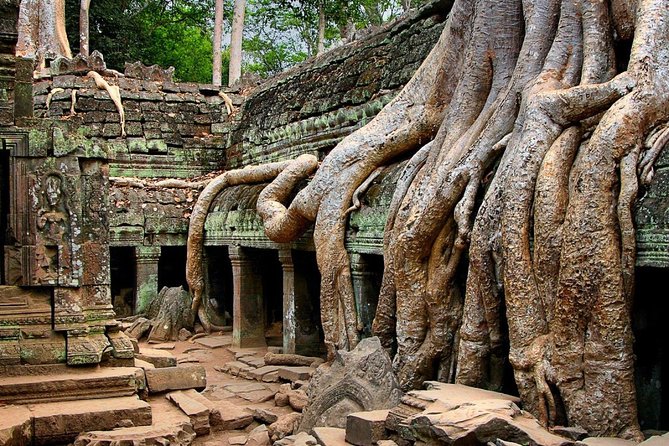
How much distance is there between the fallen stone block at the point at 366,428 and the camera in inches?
205

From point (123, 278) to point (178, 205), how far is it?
174 centimetres

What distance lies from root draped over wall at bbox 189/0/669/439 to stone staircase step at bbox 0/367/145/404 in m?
2.01

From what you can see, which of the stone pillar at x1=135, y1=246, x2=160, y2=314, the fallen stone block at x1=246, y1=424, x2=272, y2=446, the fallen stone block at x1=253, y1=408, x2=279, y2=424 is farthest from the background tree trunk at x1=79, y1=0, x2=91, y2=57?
the fallen stone block at x1=246, y1=424, x2=272, y2=446

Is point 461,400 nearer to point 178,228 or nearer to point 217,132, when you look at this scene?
point 178,228

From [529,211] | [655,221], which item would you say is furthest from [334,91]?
[655,221]

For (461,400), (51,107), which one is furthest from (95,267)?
(51,107)

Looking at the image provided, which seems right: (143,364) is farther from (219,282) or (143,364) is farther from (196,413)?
(219,282)

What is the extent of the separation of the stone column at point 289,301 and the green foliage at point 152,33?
1572cm

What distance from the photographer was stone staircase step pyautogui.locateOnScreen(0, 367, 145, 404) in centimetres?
638

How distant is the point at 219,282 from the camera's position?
41.8ft

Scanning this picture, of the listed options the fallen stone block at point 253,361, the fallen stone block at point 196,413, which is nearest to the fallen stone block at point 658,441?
the fallen stone block at point 196,413

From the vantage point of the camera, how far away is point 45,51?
1911 centimetres

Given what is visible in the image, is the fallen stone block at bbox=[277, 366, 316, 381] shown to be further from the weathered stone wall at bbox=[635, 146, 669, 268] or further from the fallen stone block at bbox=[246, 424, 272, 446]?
the weathered stone wall at bbox=[635, 146, 669, 268]

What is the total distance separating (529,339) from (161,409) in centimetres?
326
